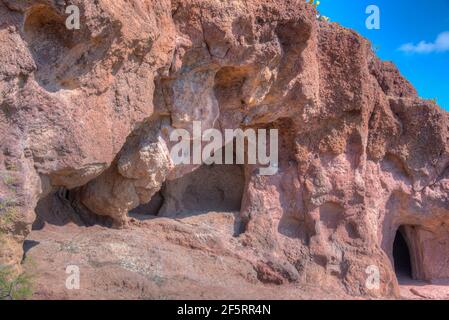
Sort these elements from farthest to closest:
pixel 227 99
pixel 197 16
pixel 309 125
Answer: pixel 309 125, pixel 227 99, pixel 197 16

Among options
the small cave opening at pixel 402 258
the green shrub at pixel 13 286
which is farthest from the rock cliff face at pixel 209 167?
the small cave opening at pixel 402 258

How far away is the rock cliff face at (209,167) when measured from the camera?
3.29 metres

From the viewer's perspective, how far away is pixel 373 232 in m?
6.14

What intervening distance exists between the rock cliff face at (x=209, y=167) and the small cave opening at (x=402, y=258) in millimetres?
276

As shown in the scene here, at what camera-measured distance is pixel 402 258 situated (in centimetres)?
849

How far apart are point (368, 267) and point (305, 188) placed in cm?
126

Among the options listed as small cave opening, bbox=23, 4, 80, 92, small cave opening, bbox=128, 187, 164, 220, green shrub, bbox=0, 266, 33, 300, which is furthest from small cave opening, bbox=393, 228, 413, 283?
small cave opening, bbox=23, 4, 80, 92

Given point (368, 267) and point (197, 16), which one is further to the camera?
point (368, 267)

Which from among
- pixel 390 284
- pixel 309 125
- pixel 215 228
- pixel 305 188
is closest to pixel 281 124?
pixel 309 125

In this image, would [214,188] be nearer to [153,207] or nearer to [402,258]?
[153,207]

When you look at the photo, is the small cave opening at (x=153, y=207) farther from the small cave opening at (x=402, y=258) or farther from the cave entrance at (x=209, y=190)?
the small cave opening at (x=402, y=258)

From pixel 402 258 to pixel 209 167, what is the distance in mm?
4465

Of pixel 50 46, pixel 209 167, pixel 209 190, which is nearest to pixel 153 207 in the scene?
pixel 209 190
